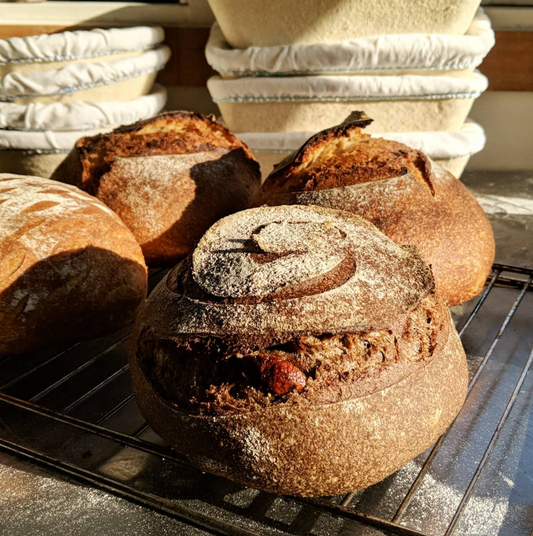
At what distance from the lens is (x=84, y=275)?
4.00 feet

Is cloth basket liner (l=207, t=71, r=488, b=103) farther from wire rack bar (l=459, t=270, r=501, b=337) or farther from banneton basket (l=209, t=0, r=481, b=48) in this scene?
wire rack bar (l=459, t=270, r=501, b=337)

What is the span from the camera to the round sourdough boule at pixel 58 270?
1.17 m

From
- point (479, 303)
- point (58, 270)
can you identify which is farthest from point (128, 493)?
point (479, 303)

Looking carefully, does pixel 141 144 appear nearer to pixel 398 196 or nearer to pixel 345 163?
pixel 345 163

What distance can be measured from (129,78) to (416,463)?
166cm

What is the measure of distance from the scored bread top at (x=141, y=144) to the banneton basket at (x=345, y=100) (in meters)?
0.40

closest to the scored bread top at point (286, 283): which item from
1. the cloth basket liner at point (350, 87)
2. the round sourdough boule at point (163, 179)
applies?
the round sourdough boule at point (163, 179)

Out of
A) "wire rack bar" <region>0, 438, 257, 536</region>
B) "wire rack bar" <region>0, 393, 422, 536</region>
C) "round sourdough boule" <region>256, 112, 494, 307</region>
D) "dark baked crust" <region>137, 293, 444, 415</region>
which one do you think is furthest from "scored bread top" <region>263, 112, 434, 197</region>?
"wire rack bar" <region>0, 438, 257, 536</region>

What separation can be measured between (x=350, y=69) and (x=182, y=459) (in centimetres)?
141

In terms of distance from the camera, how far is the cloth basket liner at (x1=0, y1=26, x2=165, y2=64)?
6.41 feet

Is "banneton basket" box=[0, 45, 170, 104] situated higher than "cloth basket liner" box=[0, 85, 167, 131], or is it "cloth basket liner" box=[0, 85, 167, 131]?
"banneton basket" box=[0, 45, 170, 104]

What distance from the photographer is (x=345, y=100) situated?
1.99 meters

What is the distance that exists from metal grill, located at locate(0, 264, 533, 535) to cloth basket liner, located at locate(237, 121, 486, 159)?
768 mm

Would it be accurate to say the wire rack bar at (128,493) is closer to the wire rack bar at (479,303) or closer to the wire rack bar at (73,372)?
the wire rack bar at (73,372)
